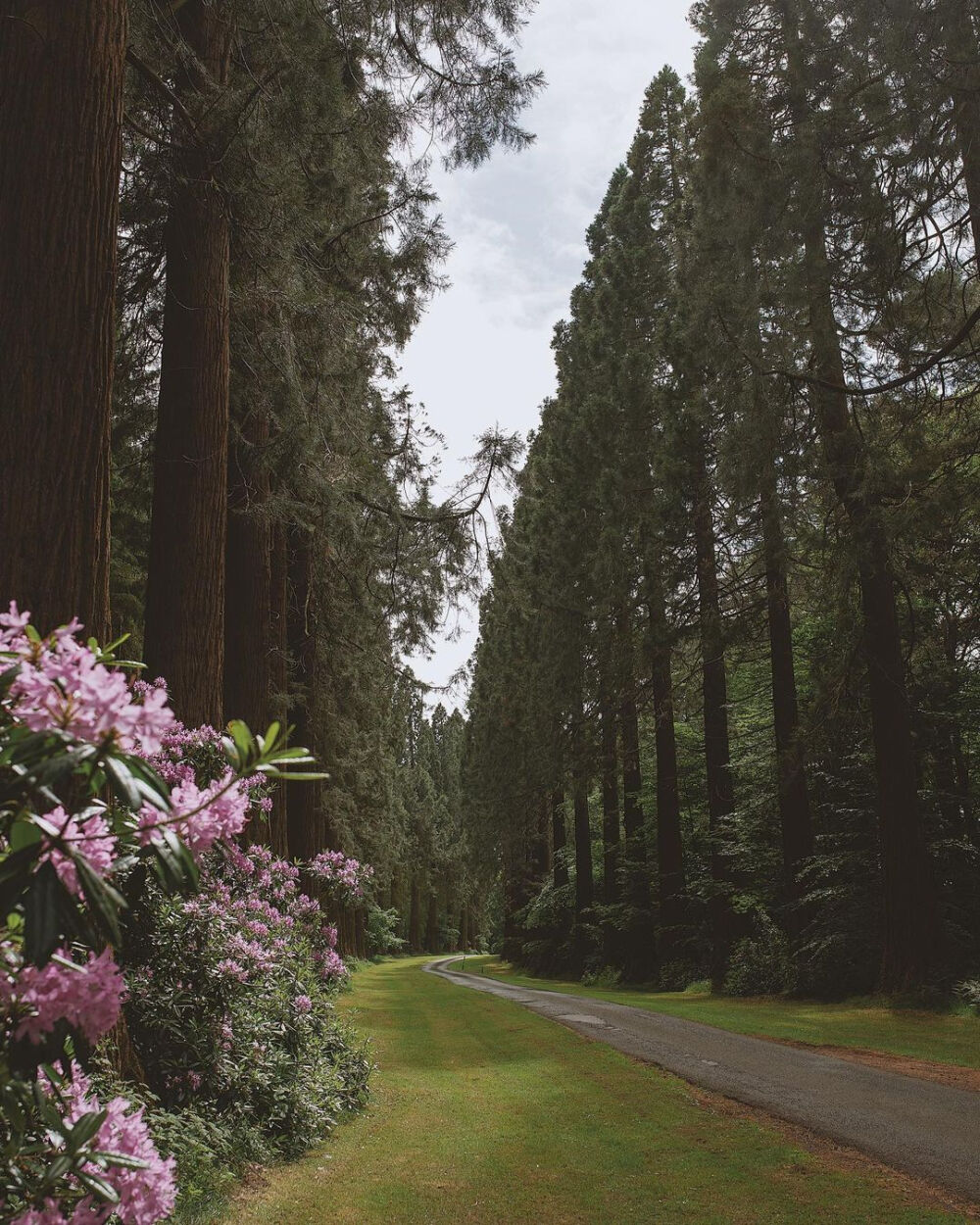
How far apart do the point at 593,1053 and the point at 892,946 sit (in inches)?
192

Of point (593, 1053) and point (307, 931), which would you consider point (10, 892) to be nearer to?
point (307, 931)

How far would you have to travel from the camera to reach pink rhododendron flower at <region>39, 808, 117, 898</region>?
1.53 m

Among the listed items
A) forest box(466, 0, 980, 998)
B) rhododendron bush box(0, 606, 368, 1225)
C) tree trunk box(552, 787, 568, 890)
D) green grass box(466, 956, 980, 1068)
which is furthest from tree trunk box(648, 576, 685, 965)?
rhododendron bush box(0, 606, 368, 1225)

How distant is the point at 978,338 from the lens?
10.5 m

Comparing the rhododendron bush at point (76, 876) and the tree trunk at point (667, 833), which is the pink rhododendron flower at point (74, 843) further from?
the tree trunk at point (667, 833)

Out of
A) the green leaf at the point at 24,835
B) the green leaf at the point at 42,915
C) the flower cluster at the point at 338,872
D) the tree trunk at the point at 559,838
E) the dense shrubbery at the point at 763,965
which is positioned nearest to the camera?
the green leaf at the point at 42,915

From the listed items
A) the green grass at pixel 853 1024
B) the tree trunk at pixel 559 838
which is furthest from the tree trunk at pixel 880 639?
the tree trunk at pixel 559 838

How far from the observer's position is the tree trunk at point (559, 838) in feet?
88.6

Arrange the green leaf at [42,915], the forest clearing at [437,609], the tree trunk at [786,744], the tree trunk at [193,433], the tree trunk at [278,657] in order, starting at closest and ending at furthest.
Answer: the green leaf at [42,915] < the forest clearing at [437,609] < the tree trunk at [193,433] < the tree trunk at [278,657] < the tree trunk at [786,744]

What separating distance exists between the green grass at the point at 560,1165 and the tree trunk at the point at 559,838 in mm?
17520

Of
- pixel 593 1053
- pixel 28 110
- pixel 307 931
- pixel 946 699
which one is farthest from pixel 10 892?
pixel 946 699

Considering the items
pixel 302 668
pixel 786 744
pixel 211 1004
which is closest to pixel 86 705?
pixel 211 1004

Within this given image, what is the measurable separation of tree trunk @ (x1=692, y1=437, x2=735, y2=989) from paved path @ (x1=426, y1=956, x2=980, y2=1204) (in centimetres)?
592

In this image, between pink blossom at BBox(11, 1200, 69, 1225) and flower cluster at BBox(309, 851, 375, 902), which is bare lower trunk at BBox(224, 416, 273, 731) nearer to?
flower cluster at BBox(309, 851, 375, 902)
